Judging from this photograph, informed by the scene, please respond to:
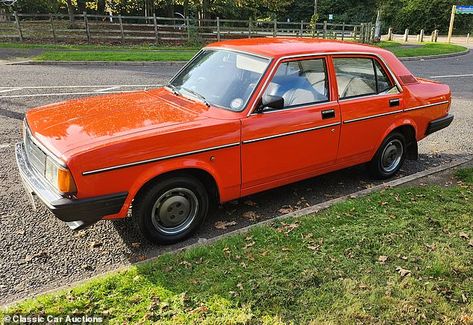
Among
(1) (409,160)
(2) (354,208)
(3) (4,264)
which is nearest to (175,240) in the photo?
(3) (4,264)

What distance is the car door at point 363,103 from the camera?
4.80m

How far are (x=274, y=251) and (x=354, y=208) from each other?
1.31 m

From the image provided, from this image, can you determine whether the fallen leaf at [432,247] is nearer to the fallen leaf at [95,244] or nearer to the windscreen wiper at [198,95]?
the windscreen wiper at [198,95]

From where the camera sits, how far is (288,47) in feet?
15.1

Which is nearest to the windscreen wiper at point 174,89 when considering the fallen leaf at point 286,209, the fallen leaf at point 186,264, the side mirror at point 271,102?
the side mirror at point 271,102

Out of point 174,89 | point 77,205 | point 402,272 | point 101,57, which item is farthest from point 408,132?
point 101,57

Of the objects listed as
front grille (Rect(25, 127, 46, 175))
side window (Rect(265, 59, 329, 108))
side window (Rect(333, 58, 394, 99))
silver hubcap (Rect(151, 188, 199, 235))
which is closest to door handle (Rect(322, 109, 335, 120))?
side window (Rect(265, 59, 329, 108))

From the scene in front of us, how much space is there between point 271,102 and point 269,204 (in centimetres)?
137

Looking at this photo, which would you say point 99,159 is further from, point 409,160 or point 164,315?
point 409,160

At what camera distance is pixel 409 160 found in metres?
6.45

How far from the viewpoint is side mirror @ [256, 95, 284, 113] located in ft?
13.3

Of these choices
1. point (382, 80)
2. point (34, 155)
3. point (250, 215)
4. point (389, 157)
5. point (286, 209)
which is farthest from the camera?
point (389, 157)

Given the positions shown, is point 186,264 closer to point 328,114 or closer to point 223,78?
point 223,78

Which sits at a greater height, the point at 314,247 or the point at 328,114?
the point at 328,114
